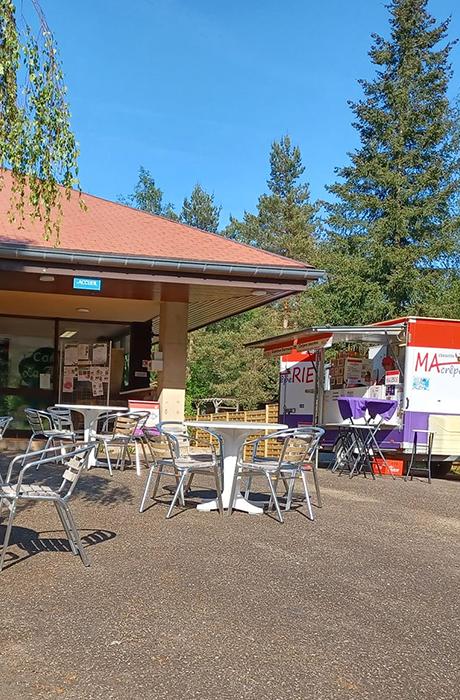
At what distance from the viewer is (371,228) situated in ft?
83.5

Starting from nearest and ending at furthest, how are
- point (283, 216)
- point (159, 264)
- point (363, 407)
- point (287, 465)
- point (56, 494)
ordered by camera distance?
point (56, 494) → point (287, 465) → point (159, 264) → point (363, 407) → point (283, 216)

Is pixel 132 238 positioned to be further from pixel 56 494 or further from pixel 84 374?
pixel 56 494

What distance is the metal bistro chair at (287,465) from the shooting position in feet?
19.5

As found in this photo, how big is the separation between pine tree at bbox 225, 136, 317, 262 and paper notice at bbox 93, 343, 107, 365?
18365mm

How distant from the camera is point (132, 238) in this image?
10.2 metres

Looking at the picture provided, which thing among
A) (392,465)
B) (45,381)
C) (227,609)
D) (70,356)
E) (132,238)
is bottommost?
(392,465)

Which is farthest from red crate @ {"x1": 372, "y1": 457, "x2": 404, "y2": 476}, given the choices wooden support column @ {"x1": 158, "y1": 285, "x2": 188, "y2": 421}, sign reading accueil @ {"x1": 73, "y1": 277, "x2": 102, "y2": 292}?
sign reading accueil @ {"x1": 73, "y1": 277, "x2": 102, "y2": 292}

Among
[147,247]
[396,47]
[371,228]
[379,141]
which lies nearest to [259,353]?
[371,228]

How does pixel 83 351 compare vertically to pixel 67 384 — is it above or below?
above

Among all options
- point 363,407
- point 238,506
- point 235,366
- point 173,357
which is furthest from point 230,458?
point 235,366

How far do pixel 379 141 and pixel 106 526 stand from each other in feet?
80.0

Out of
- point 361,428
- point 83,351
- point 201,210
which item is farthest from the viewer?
point 201,210

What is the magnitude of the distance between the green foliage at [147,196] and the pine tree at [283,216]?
1012cm

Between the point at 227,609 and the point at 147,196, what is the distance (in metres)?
46.7
